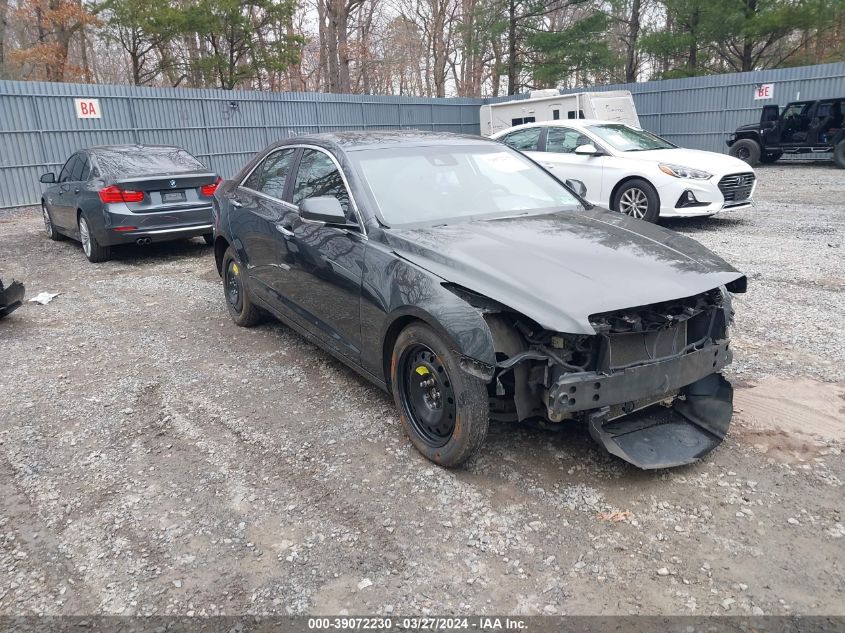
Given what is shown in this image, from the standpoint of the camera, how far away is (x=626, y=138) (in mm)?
10391

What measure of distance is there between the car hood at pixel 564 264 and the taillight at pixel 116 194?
19.4 feet

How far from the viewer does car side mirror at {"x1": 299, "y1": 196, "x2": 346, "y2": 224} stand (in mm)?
3945

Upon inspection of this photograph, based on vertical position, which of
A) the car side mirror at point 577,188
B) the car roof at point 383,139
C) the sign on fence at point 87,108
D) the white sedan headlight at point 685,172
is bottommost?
the white sedan headlight at point 685,172

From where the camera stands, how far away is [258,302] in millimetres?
5508

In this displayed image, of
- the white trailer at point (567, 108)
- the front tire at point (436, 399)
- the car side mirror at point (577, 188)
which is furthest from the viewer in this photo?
the white trailer at point (567, 108)

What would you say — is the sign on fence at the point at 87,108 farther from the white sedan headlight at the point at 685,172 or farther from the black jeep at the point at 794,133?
the black jeep at the point at 794,133

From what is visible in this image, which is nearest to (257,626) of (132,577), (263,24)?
(132,577)

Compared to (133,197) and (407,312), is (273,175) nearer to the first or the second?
(407,312)

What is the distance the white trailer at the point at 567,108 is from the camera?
17.5 meters

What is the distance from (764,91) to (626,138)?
12.5 metres

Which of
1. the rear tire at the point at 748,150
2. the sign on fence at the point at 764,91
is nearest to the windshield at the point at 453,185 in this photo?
the rear tire at the point at 748,150

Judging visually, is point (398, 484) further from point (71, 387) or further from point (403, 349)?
point (71, 387)

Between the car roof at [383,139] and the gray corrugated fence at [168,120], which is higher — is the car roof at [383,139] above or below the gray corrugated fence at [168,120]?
below

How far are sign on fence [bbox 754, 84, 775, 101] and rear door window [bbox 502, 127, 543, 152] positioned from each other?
12.5m
